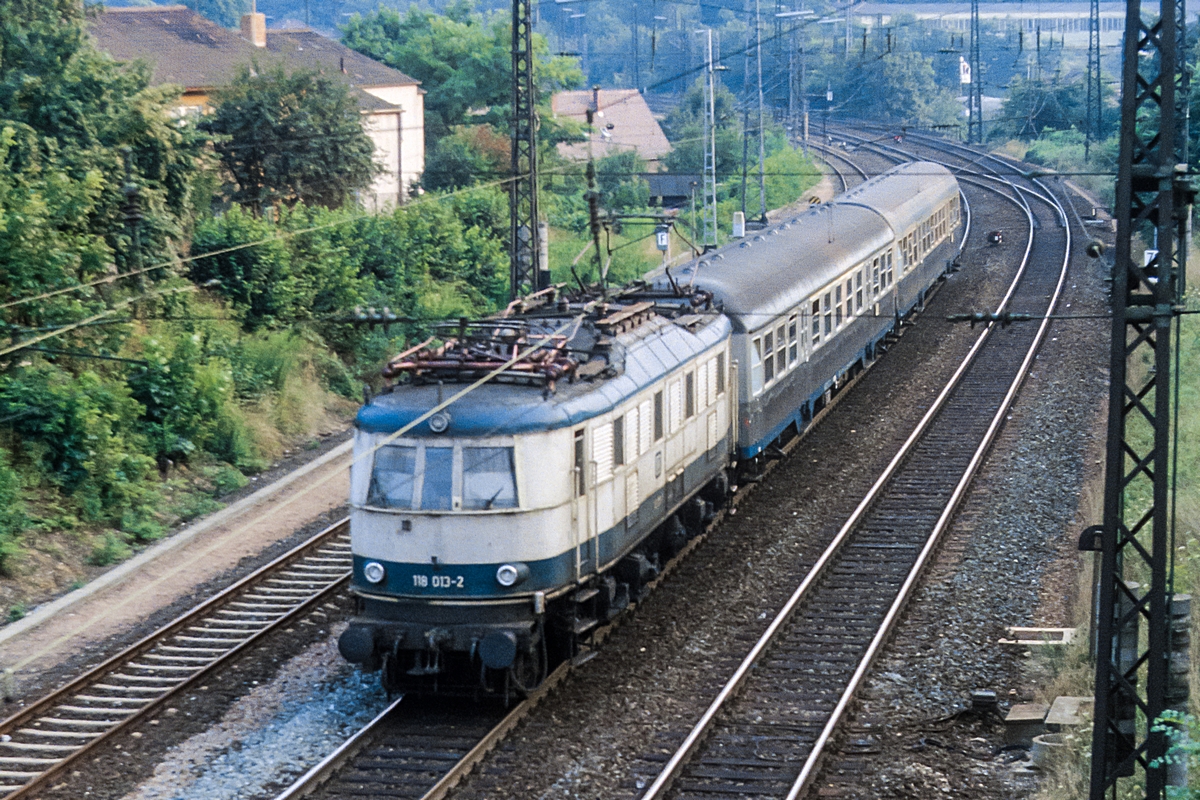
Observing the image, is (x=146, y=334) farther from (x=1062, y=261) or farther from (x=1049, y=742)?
(x=1062, y=261)

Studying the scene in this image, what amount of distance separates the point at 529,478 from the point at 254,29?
4287cm

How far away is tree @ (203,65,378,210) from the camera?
34812mm

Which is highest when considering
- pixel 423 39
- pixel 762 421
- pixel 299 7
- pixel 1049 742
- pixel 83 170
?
pixel 299 7

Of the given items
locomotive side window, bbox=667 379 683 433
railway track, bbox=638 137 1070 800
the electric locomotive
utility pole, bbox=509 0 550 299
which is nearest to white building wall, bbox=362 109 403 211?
utility pole, bbox=509 0 550 299

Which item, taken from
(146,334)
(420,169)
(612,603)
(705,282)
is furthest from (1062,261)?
(612,603)

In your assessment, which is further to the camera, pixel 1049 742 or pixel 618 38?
pixel 618 38

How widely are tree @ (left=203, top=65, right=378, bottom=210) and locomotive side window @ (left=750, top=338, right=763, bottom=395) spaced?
16.8 meters

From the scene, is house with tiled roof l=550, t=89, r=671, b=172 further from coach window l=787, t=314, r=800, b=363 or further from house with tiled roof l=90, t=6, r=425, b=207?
coach window l=787, t=314, r=800, b=363

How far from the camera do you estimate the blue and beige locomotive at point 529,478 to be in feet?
44.7

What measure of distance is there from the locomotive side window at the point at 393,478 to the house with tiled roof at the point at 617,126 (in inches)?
2055

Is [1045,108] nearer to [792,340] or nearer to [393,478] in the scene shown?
[792,340]

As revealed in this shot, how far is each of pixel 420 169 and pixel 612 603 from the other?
37.2 meters

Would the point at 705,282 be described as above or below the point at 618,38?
below

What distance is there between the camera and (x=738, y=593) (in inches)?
701
